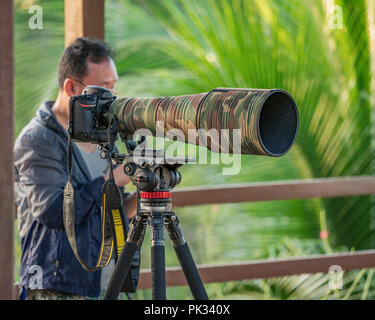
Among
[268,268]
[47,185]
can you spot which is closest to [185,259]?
[47,185]

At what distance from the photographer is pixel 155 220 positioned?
120 centimetres

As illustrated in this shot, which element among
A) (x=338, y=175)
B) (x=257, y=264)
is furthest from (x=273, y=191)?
(x=338, y=175)

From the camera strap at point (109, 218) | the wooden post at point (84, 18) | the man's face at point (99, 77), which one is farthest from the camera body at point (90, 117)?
the wooden post at point (84, 18)

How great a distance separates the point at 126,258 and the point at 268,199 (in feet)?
3.96

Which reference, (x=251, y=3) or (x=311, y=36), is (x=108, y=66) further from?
(x=251, y=3)

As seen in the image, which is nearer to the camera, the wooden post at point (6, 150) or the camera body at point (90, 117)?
the camera body at point (90, 117)

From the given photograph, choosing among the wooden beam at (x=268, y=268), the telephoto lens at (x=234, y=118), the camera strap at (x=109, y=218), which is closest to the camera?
the telephoto lens at (x=234, y=118)

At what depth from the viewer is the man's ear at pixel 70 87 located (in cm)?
159

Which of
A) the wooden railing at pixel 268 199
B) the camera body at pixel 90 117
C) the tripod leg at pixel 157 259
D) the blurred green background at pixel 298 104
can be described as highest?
the blurred green background at pixel 298 104

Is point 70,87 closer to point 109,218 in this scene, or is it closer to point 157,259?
point 109,218

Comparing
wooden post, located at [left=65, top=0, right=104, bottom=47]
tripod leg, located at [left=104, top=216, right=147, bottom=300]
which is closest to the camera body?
tripod leg, located at [left=104, top=216, right=147, bottom=300]

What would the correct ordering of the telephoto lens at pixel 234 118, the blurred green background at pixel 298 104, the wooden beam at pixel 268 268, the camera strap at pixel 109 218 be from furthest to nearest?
the blurred green background at pixel 298 104 < the wooden beam at pixel 268 268 < the camera strap at pixel 109 218 < the telephoto lens at pixel 234 118

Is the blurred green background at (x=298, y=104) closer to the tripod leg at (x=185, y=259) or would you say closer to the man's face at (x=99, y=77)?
the man's face at (x=99, y=77)

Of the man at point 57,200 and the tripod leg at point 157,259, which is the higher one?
the man at point 57,200
